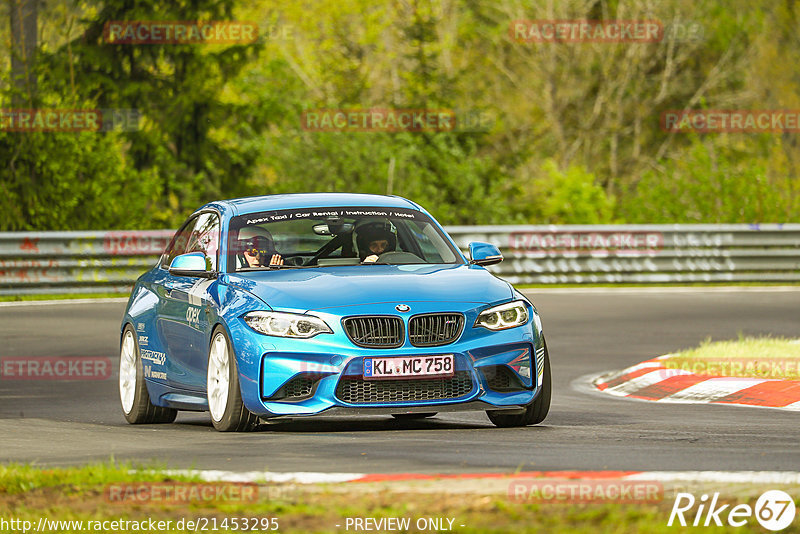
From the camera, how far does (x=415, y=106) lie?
1529 inches

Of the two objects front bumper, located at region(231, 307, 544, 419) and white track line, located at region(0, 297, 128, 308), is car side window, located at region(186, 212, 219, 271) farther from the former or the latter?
white track line, located at region(0, 297, 128, 308)

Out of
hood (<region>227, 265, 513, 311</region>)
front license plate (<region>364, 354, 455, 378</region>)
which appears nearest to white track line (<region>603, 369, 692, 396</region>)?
hood (<region>227, 265, 513, 311</region>)

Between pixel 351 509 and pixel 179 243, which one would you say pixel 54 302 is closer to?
pixel 179 243

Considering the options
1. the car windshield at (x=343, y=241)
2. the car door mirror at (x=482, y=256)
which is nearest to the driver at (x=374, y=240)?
the car windshield at (x=343, y=241)

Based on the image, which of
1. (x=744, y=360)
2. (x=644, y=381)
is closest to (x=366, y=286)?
(x=644, y=381)

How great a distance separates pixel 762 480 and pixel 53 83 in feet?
81.5

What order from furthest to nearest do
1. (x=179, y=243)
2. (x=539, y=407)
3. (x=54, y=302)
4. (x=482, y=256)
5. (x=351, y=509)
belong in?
(x=54, y=302) → (x=179, y=243) → (x=482, y=256) → (x=539, y=407) → (x=351, y=509)

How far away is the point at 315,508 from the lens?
6344 mm

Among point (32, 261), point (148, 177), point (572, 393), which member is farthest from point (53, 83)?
point (572, 393)

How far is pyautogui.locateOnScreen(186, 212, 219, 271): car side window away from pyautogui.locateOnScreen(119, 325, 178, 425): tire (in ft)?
2.71

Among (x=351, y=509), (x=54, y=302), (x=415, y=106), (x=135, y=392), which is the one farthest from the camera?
(x=415, y=106)

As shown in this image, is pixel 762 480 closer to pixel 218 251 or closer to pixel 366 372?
pixel 366 372

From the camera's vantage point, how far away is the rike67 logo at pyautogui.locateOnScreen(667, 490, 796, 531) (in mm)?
6008

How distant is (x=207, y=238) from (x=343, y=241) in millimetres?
1041
